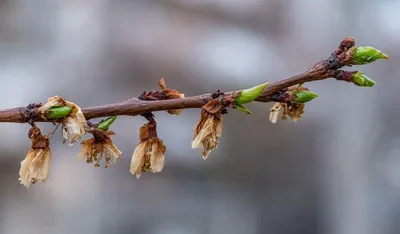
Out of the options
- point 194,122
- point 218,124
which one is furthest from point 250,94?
point 194,122

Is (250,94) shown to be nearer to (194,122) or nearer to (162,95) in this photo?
(162,95)

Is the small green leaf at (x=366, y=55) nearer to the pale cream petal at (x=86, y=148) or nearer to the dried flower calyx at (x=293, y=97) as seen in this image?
the dried flower calyx at (x=293, y=97)

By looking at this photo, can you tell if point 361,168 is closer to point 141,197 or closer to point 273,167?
point 273,167

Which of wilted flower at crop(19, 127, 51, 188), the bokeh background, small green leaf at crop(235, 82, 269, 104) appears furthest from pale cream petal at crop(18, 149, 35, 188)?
the bokeh background

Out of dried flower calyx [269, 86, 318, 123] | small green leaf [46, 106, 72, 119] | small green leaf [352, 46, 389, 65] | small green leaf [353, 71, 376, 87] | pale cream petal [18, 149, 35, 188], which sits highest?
small green leaf [352, 46, 389, 65]

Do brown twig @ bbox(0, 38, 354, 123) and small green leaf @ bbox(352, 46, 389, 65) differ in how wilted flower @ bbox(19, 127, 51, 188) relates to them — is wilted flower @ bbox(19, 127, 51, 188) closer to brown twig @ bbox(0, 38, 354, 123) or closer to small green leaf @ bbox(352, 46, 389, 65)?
brown twig @ bbox(0, 38, 354, 123)

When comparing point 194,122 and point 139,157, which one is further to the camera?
point 194,122
